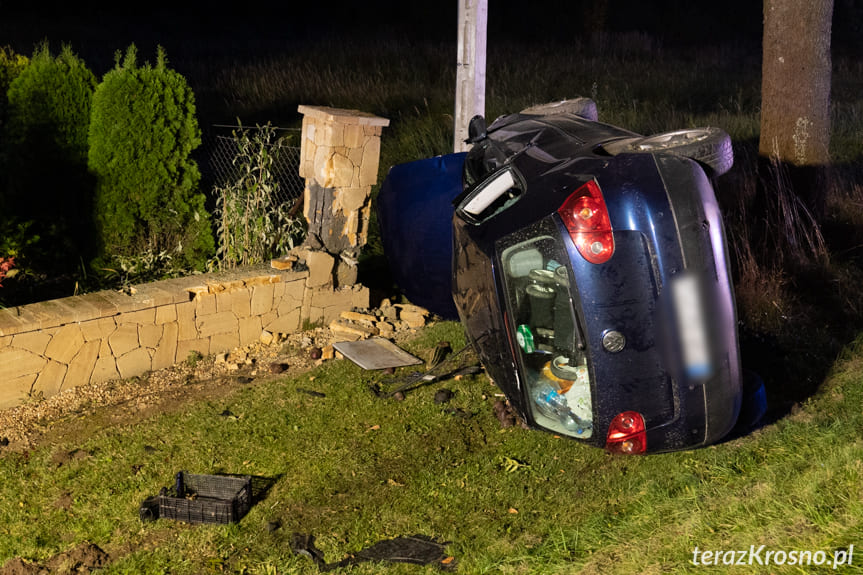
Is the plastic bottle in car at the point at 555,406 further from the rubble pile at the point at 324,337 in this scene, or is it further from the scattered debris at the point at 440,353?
the rubble pile at the point at 324,337

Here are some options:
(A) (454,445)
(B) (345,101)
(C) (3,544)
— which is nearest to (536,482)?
(A) (454,445)

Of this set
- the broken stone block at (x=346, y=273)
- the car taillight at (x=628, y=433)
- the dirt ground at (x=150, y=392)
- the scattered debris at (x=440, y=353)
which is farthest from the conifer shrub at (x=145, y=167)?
the car taillight at (x=628, y=433)

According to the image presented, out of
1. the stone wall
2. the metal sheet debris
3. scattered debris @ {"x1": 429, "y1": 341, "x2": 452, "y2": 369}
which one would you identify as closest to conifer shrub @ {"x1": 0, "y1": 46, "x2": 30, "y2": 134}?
the stone wall

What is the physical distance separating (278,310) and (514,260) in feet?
9.94

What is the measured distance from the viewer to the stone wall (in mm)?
5703

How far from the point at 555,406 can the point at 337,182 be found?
3.37 meters

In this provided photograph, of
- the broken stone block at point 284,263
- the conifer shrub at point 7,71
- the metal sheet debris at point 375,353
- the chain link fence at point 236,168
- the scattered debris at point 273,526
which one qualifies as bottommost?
the scattered debris at point 273,526

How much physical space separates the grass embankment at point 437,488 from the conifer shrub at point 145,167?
2168 millimetres

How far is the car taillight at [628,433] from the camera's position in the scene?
13.7 ft

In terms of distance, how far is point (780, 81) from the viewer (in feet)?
25.5

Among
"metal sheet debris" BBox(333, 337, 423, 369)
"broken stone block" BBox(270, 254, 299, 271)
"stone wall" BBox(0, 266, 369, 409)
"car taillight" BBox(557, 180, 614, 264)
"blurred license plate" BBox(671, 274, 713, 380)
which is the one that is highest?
"car taillight" BBox(557, 180, 614, 264)

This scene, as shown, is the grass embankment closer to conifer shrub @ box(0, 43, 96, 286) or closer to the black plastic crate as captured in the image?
the black plastic crate

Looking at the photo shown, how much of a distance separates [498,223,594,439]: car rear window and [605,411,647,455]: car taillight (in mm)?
125

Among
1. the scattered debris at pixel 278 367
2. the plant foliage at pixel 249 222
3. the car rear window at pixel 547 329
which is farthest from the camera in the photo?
the plant foliage at pixel 249 222
